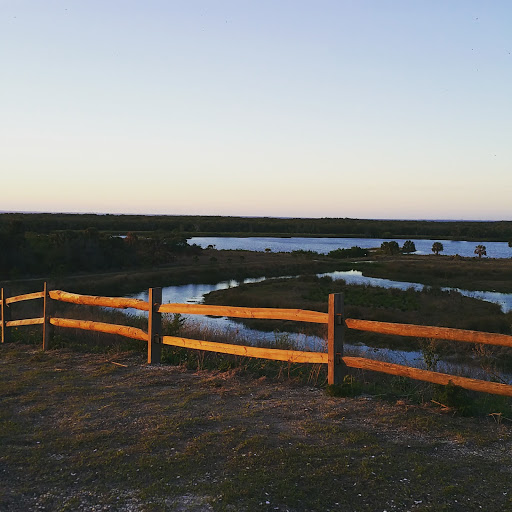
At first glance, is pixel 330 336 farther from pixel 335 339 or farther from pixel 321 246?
pixel 321 246

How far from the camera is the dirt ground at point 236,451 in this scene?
4398 millimetres

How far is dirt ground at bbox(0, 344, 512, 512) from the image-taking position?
4.40m

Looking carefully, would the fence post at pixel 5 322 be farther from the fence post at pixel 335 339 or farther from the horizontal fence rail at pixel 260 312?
the fence post at pixel 335 339

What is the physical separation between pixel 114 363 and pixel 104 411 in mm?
2868

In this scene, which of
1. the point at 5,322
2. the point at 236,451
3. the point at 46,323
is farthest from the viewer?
the point at 5,322

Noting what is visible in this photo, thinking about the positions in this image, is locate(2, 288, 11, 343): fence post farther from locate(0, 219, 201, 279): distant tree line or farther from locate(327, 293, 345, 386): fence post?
locate(0, 219, 201, 279): distant tree line

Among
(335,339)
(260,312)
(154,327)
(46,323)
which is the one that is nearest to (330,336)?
(335,339)

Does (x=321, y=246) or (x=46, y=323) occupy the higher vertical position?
(x=46, y=323)

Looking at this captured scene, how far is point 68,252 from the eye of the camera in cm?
4838

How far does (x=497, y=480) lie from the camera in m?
4.73

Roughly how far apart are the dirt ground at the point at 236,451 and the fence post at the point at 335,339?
1.16ft

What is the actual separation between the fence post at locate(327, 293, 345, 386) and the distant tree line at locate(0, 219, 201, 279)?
3850 cm

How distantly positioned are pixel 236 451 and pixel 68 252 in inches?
1821

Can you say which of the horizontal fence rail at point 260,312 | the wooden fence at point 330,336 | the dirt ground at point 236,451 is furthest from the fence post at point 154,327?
the dirt ground at point 236,451
